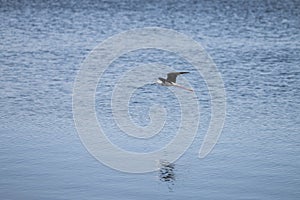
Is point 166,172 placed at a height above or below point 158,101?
below

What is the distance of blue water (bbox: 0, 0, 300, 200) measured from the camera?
35094 mm

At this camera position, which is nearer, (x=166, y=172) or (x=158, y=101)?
(x=166, y=172)

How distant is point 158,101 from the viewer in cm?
4541

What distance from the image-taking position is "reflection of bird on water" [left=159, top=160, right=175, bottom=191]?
117 ft

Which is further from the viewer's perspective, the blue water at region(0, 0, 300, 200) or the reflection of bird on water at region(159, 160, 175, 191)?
the reflection of bird on water at region(159, 160, 175, 191)

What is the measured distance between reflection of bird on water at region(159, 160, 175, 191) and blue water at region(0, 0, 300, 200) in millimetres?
40

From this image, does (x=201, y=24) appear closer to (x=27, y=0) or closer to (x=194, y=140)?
(x=27, y=0)

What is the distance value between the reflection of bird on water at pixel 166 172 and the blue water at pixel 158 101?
0.04 meters

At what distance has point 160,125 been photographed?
41469mm

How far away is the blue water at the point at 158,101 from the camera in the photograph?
3509 centimetres

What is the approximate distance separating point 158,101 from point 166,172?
934 cm

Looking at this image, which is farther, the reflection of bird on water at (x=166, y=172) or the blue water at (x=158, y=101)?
the reflection of bird on water at (x=166, y=172)

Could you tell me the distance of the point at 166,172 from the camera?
36500 millimetres

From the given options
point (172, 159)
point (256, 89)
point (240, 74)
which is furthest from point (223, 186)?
point (240, 74)
